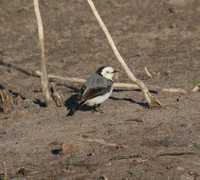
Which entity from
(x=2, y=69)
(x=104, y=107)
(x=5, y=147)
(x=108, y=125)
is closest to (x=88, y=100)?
(x=104, y=107)

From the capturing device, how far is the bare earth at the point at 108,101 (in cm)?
1145

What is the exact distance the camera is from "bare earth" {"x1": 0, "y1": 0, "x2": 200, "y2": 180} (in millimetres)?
11445

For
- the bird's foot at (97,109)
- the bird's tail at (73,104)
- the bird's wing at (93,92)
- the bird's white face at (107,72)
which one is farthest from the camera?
the bird's white face at (107,72)

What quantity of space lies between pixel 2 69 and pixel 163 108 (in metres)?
4.68

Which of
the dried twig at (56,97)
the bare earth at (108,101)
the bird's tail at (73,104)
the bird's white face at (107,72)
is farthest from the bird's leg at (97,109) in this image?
the bird's white face at (107,72)

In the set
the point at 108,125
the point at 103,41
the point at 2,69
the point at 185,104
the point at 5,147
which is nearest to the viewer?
the point at 5,147

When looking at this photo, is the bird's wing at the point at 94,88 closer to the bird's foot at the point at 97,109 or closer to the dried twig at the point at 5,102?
the bird's foot at the point at 97,109

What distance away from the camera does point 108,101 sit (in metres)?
15.4

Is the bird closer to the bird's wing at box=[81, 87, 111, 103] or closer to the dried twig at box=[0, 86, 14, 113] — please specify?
the bird's wing at box=[81, 87, 111, 103]

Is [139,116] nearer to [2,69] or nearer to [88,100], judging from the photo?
[88,100]

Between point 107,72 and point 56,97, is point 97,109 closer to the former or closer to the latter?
point 56,97

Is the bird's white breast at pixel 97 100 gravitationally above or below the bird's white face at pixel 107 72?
above

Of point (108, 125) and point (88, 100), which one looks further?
point (88, 100)

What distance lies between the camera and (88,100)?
14766mm
